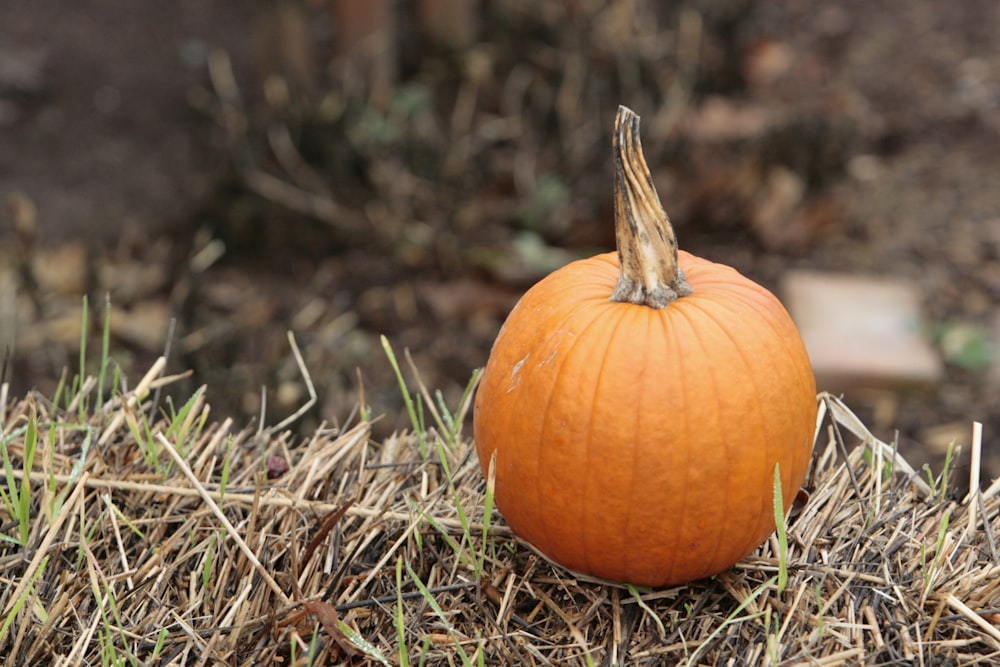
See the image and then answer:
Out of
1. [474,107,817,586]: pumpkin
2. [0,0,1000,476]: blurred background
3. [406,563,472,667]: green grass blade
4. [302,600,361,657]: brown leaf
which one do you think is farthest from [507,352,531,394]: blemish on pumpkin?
[0,0,1000,476]: blurred background

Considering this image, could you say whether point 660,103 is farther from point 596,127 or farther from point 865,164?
point 865,164

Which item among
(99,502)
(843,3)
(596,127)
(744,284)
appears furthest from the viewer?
(843,3)

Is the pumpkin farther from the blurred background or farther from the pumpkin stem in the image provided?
the blurred background

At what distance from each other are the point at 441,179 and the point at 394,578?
3048mm

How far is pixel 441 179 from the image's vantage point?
4.70 metres

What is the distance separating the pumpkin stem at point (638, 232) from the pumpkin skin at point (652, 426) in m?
0.03

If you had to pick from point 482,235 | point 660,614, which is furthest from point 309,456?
point 482,235

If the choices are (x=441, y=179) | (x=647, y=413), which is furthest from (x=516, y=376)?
(x=441, y=179)

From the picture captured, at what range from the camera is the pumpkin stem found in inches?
66.6

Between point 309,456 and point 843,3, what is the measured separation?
5.86m

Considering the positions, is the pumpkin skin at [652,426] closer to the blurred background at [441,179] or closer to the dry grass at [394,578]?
the dry grass at [394,578]

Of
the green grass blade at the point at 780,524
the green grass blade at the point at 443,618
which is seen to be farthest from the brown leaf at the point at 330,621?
the green grass blade at the point at 780,524

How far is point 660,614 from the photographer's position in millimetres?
1806

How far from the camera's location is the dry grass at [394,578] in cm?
169
